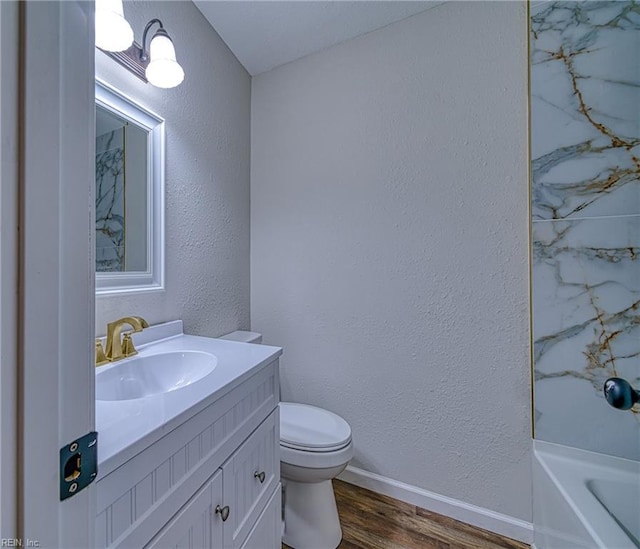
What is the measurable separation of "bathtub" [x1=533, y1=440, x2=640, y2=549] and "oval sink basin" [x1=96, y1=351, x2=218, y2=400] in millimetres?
1171

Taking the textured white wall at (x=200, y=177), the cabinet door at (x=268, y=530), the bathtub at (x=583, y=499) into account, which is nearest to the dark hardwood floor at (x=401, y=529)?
the bathtub at (x=583, y=499)

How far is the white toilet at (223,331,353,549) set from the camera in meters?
1.11

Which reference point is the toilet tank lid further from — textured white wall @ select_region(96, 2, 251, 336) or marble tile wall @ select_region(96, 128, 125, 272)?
marble tile wall @ select_region(96, 128, 125, 272)

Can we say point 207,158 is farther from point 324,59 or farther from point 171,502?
point 171,502

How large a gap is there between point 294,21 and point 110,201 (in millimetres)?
1220

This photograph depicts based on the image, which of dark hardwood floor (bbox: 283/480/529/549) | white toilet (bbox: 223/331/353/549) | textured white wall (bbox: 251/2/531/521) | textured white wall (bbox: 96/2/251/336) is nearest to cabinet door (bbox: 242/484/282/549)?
white toilet (bbox: 223/331/353/549)

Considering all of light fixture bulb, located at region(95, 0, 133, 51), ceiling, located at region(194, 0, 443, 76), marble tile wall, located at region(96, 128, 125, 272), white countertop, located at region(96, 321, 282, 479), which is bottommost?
white countertop, located at region(96, 321, 282, 479)

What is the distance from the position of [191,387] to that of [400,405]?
42.3 inches

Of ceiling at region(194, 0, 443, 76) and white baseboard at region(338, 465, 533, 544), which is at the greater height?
ceiling at region(194, 0, 443, 76)

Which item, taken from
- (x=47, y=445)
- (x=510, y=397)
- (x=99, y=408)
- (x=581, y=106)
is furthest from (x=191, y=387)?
(x=581, y=106)

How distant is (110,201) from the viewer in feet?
3.28

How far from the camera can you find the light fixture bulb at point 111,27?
2.81ft

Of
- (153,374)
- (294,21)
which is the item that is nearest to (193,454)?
(153,374)

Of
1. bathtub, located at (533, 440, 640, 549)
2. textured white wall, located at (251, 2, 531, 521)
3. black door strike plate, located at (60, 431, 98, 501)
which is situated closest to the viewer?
black door strike plate, located at (60, 431, 98, 501)
